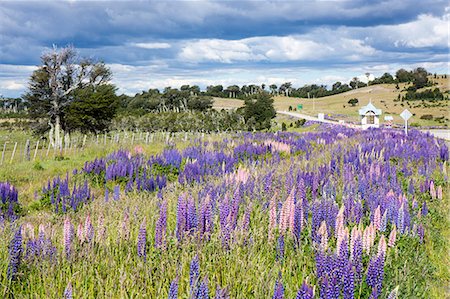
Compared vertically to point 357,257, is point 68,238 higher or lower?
higher

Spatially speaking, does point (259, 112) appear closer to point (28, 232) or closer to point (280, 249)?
point (28, 232)

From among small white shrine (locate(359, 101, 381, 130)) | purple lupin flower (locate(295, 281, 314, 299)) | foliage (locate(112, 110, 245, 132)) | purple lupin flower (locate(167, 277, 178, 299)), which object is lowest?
foliage (locate(112, 110, 245, 132))

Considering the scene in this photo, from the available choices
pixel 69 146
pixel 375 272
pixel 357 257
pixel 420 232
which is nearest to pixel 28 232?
pixel 357 257

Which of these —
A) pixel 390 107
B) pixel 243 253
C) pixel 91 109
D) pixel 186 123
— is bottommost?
pixel 186 123

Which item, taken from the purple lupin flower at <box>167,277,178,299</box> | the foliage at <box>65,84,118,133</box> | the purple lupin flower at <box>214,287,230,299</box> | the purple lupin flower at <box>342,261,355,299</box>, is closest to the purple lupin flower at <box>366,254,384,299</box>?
the purple lupin flower at <box>342,261,355,299</box>

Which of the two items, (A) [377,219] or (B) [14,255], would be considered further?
(A) [377,219]

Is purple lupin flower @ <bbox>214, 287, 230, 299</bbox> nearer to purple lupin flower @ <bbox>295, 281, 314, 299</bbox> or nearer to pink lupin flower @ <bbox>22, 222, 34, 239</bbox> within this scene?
purple lupin flower @ <bbox>295, 281, 314, 299</bbox>

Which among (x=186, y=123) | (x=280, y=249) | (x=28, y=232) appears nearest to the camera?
(x=280, y=249)

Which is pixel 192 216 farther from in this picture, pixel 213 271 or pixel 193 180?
pixel 193 180

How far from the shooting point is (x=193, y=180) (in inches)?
376

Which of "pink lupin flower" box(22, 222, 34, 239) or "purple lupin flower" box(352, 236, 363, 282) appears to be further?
"pink lupin flower" box(22, 222, 34, 239)

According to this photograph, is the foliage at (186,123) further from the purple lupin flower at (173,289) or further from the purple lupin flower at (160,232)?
the purple lupin flower at (173,289)

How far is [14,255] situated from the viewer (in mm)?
4180

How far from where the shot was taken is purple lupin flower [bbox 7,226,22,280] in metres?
4.07
